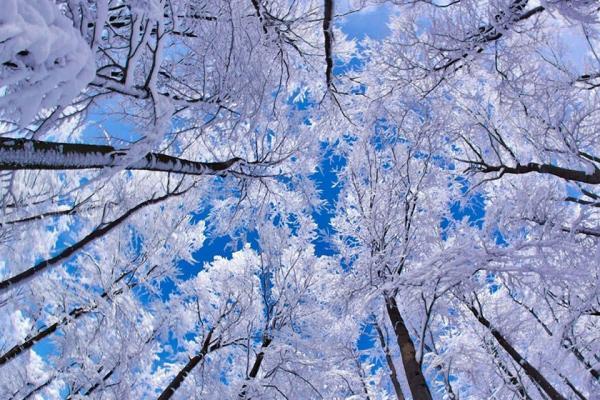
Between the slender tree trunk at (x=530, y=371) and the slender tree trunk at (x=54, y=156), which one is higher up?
the slender tree trunk at (x=54, y=156)

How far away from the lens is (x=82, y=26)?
4.42ft

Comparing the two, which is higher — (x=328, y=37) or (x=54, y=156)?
(x=328, y=37)

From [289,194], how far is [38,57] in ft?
12.4

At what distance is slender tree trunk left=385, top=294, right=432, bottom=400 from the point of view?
4.09 m

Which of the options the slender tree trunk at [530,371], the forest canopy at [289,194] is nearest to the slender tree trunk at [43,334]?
the forest canopy at [289,194]

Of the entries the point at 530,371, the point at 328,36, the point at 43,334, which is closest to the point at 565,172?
the point at 328,36

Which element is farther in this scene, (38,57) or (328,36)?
(328,36)

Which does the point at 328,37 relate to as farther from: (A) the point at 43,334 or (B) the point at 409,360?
(A) the point at 43,334

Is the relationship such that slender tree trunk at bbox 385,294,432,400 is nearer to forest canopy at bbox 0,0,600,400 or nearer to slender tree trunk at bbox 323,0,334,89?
forest canopy at bbox 0,0,600,400

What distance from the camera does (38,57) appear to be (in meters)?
0.91

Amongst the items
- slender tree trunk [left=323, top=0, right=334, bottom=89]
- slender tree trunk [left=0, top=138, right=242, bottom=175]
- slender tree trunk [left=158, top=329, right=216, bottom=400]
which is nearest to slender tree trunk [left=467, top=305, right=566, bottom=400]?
slender tree trunk [left=323, top=0, right=334, bottom=89]

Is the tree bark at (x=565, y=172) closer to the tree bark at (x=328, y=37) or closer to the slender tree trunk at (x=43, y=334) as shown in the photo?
the tree bark at (x=328, y=37)

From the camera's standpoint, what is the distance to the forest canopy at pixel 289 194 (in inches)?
87.9

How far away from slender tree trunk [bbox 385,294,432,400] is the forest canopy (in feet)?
0.11
